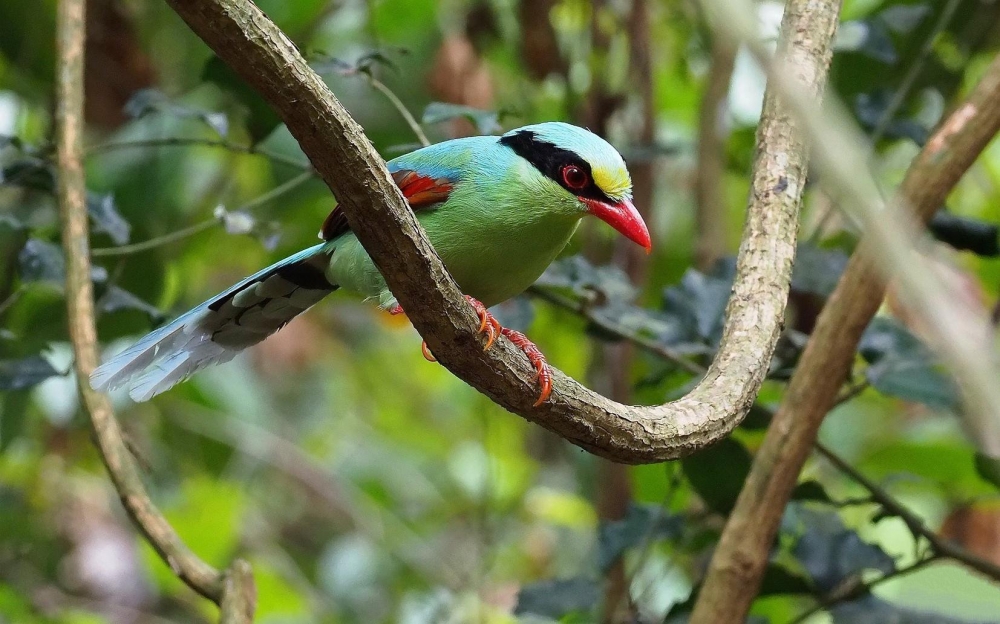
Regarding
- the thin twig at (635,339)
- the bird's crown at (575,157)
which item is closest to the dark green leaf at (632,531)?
the thin twig at (635,339)

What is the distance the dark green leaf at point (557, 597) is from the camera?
2.66 m

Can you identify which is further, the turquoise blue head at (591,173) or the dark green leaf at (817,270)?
the dark green leaf at (817,270)

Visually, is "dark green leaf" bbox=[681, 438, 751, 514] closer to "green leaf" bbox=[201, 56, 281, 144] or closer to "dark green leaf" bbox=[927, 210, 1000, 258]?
"dark green leaf" bbox=[927, 210, 1000, 258]

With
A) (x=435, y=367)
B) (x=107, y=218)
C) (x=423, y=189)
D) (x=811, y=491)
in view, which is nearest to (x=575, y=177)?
(x=423, y=189)

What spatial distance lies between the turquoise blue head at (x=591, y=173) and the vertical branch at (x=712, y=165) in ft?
5.88

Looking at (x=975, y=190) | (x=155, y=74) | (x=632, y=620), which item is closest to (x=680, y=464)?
(x=632, y=620)

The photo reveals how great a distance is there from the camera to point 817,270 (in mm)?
2854

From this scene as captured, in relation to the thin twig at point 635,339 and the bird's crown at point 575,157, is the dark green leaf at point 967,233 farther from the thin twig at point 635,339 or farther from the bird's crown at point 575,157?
the bird's crown at point 575,157

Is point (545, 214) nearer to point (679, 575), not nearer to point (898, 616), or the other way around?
point (898, 616)

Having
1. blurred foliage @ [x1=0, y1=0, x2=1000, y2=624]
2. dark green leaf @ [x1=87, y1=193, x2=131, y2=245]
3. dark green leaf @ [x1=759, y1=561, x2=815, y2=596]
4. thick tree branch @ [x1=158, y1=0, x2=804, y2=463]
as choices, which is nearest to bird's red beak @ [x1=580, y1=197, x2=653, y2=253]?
thick tree branch @ [x1=158, y1=0, x2=804, y2=463]

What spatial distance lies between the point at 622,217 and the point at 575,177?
0.47ft

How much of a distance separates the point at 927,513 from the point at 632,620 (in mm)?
3391

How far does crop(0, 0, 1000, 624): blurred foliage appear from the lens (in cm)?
274

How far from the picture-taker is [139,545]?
527 centimetres
